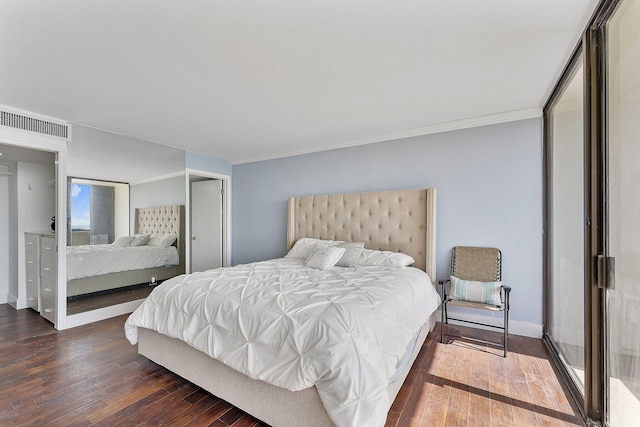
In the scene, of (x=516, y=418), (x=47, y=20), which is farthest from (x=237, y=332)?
(x=47, y=20)

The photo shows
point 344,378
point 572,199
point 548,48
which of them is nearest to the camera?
point 344,378

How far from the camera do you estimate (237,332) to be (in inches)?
68.4

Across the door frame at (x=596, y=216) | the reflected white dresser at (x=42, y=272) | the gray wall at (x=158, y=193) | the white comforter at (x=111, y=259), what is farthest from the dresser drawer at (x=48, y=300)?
the door frame at (x=596, y=216)

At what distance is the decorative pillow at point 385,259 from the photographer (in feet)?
10.2

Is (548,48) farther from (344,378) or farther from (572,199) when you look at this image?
(344,378)

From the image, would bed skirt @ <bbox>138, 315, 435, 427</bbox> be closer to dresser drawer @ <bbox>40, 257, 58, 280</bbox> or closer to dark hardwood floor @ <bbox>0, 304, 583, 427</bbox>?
dark hardwood floor @ <bbox>0, 304, 583, 427</bbox>

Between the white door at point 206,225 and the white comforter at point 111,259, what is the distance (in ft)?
1.51

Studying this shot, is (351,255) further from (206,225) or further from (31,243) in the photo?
(31,243)

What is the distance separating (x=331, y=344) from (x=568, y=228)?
219 centimetres

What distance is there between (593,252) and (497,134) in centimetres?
186

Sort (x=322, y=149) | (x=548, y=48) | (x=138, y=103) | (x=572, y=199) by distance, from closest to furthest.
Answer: (x=548, y=48), (x=572, y=199), (x=138, y=103), (x=322, y=149)

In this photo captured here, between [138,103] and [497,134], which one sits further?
[497,134]

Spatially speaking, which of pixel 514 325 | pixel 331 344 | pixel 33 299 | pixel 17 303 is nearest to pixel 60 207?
pixel 33 299

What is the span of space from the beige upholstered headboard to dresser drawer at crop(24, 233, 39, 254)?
133 inches
